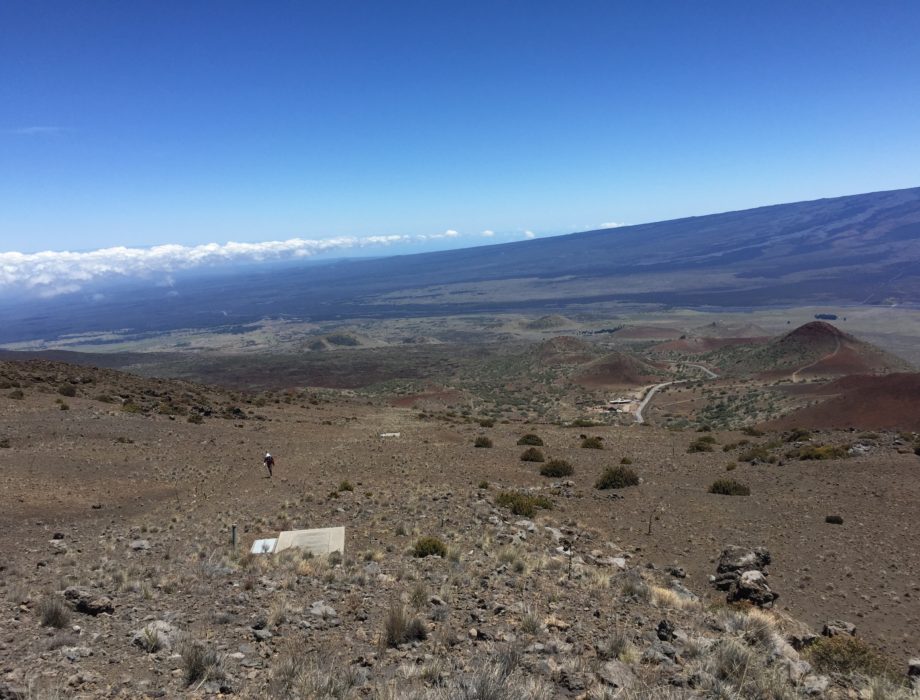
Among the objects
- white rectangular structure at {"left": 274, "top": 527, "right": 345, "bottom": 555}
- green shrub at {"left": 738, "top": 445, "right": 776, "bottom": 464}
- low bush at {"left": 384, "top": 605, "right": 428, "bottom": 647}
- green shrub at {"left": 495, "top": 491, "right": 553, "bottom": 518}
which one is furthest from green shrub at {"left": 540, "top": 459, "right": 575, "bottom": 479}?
low bush at {"left": 384, "top": 605, "right": 428, "bottom": 647}

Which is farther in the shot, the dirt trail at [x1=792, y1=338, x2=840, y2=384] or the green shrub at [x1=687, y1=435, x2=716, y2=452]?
the dirt trail at [x1=792, y1=338, x2=840, y2=384]

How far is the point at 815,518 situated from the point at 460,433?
16.1 m

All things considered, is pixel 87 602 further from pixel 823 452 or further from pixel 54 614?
pixel 823 452

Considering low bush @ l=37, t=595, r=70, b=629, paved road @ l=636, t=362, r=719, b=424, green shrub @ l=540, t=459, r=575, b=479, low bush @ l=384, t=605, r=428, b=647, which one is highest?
low bush @ l=37, t=595, r=70, b=629

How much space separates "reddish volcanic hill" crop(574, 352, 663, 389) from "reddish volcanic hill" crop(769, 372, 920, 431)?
24.1 metres

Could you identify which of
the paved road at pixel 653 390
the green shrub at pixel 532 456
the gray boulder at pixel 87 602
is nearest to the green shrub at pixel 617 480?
the green shrub at pixel 532 456

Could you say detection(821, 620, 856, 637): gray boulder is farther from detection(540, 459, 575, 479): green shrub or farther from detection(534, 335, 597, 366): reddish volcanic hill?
detection(534, 335, 597, 366): reddish volcanic hill

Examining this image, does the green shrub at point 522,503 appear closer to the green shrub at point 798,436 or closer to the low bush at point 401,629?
the low bush at point 401,629

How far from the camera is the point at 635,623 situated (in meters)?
7.48

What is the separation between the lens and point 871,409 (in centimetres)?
2997

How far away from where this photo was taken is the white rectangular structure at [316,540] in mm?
10977

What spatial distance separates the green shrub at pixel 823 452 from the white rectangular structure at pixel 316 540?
15944 millimetres

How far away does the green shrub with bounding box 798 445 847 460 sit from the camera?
18.2m

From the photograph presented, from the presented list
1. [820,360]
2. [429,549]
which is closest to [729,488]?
[429,549]
